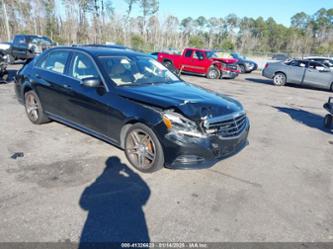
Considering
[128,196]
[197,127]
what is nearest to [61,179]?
[128,196]

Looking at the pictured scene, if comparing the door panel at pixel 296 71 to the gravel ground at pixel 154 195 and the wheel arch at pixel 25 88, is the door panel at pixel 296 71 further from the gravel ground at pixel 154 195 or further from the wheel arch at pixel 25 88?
the wheel arch at pixel 25 88

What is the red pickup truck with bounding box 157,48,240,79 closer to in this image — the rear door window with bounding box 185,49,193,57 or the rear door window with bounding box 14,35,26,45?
the rear door window with bounding box 185,49,193,57

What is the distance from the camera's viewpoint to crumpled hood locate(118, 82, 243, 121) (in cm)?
343

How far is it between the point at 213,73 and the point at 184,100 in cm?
1311

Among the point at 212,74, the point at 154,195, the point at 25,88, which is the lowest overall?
the point at 154,195

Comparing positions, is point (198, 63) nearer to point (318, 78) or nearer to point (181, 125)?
point (318, 78)

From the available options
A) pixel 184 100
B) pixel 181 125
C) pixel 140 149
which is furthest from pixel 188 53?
pixel 181 125

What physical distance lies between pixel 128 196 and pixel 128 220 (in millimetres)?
439

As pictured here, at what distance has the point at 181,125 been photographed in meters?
3.31

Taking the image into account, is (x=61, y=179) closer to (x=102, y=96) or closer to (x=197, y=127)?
(x=102, y=96)

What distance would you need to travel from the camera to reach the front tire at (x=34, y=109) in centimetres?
532

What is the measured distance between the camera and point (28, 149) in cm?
434

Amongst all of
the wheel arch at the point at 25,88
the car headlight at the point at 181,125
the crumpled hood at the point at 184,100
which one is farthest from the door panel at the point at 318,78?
the wheel arch at the point at 25,88

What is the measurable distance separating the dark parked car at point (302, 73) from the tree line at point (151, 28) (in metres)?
25.1
